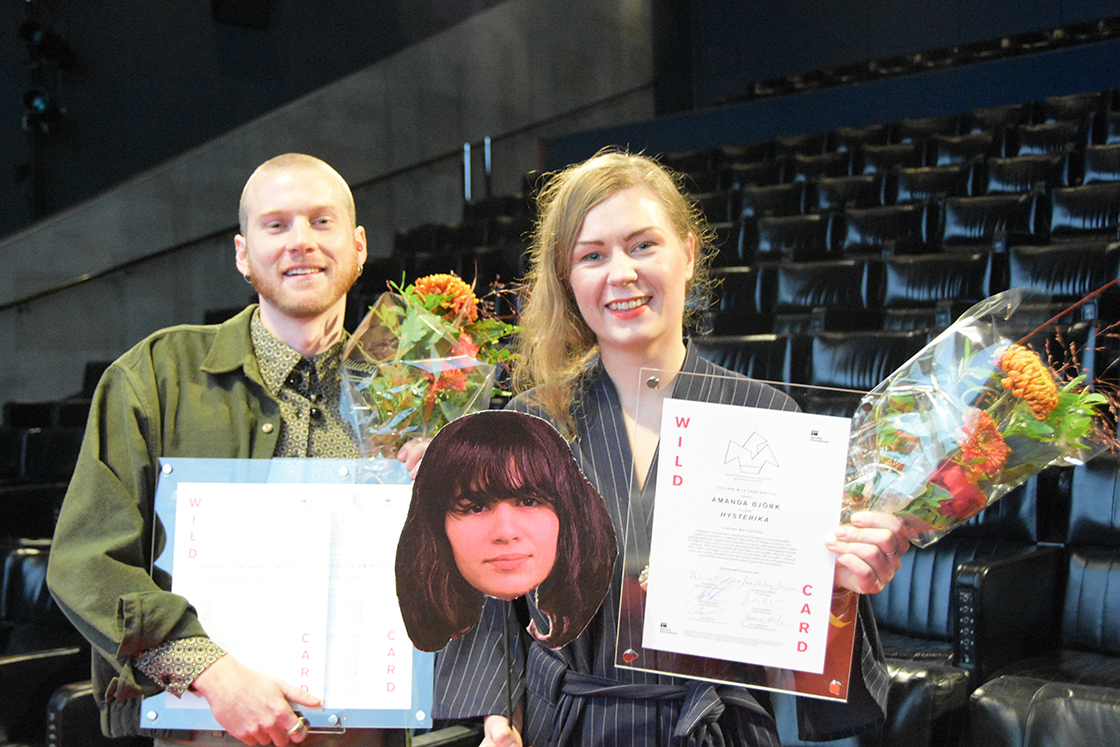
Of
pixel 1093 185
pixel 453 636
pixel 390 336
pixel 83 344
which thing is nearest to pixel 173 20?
pixel 83 344

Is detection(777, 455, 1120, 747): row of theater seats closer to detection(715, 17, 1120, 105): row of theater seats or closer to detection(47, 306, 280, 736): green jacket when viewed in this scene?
detection(47, 306, 280, 736): green jacket

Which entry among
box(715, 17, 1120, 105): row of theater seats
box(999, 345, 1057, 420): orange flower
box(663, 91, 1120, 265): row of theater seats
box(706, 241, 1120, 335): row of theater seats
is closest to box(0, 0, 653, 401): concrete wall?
box(715, 17, 1120, 105): row of theater seats

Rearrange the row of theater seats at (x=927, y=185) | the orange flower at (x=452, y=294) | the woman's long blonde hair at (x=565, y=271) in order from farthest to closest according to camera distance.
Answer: the row of theater seats at (x=927, y=185) < the orange flower at (x=452, y=294) < the woman's long blonde hair at (x=565, y=271)

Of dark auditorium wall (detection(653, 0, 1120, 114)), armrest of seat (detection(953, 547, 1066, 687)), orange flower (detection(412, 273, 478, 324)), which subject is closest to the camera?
orange flower (detection(412, 273, 478, 324))

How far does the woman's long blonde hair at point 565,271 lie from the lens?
1.20 metres

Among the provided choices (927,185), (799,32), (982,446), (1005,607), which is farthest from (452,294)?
(799,32)

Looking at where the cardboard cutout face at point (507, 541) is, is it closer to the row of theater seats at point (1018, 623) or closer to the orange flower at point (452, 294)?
the orange flower at point (452, 294)

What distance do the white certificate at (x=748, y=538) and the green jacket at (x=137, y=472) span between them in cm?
61

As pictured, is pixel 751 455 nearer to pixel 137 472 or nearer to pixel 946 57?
pixel 137 472

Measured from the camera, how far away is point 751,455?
1.08 meters

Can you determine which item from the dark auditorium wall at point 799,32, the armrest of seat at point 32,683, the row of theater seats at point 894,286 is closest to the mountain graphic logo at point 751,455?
the armrest of seat at point 32,683

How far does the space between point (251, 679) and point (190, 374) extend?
1.46 feet

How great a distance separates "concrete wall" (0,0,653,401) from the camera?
219 inches

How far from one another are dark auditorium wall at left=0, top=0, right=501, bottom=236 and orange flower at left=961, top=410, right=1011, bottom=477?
597cm
